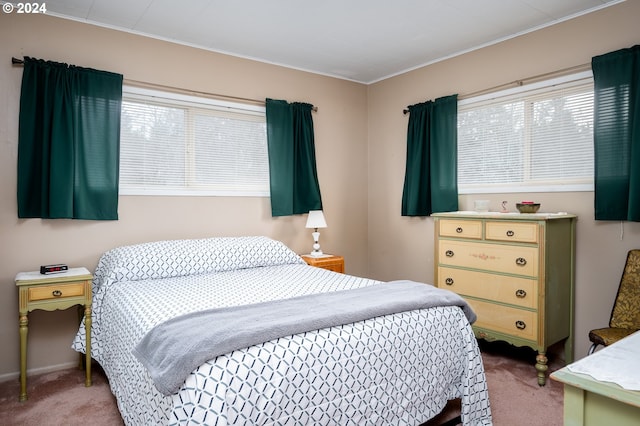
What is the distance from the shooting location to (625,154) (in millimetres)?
2746

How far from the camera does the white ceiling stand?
2869 mm

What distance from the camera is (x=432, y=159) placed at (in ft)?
12.9

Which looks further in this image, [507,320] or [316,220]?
[316,220]

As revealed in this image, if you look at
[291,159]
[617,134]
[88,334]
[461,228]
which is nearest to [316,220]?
[291,159]

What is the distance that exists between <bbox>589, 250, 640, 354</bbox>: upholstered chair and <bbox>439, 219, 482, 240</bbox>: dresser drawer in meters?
0.91

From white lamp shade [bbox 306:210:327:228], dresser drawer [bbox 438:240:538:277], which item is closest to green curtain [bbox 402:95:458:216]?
dresser drawer [bbox 438:240:538:277]

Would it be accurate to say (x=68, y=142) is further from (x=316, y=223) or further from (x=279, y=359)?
(x=279, y=359)

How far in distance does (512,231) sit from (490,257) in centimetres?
26

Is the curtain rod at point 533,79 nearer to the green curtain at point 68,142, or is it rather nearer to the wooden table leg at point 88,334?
the green curtain at point 68,142

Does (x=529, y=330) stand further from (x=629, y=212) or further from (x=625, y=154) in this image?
(x=625, y=154)

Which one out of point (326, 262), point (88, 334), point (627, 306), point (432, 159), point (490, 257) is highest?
point (432, 159)

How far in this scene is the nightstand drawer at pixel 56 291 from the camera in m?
2.59

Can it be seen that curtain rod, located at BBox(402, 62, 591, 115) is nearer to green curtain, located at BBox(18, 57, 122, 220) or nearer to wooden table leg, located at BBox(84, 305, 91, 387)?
green curtain, located at BBox(18, 57, 122, 220)
